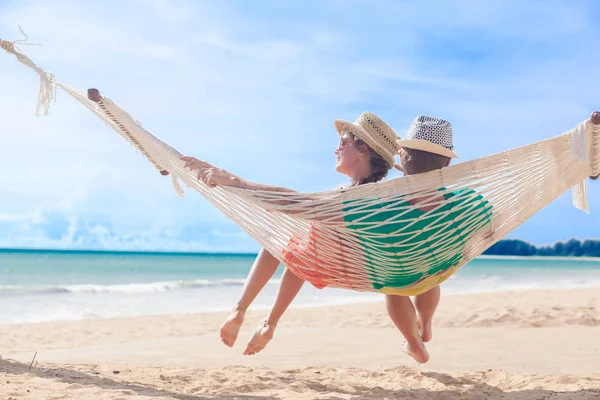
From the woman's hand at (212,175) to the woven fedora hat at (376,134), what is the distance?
41cm

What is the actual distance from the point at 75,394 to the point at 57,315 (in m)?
4.44

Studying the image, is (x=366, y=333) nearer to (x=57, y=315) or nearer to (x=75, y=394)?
(x=75, y=394)

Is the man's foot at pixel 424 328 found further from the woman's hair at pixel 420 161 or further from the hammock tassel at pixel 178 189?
the hammock tassel at pixel 178 189

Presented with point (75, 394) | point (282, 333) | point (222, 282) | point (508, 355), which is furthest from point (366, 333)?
point (222, 282)

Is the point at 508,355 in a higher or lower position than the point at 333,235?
lower

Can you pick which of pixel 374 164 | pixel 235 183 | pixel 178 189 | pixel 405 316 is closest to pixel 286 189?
pixel 235 183

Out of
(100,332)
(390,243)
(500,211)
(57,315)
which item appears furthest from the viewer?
(57,315)

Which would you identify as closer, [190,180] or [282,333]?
[190,180]

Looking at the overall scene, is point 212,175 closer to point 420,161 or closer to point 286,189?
point 286,189

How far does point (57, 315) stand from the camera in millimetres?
6223

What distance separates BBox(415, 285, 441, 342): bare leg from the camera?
83.0 inches

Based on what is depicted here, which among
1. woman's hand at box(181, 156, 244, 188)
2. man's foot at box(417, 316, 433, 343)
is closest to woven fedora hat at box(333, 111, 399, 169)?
woman's hand at box(181, 156, 244, 188)

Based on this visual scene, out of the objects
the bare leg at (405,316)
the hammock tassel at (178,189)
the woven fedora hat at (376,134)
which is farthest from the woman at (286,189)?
the hammock tassel at (178,189)

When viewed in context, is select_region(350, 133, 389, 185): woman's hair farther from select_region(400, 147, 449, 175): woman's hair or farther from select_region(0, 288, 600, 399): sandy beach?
select_region(0, 288, 600, 399): sandy beach
